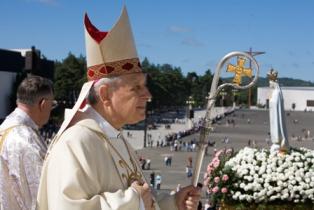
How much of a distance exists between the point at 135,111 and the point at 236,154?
4.74 meters

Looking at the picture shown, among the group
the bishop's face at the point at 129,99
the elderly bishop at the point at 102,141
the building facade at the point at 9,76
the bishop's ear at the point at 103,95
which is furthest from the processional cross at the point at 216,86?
the building facade at the point at 9,76

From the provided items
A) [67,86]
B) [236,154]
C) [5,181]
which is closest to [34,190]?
[5,181]

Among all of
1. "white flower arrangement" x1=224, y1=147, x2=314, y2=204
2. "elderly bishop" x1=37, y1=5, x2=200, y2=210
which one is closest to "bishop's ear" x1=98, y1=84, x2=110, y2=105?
"elderly bishop" x1=37, y1=5, x2=200, y2=210

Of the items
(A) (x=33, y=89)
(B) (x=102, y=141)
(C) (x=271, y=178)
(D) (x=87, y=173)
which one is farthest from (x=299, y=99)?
(D) (x=87, y=173)

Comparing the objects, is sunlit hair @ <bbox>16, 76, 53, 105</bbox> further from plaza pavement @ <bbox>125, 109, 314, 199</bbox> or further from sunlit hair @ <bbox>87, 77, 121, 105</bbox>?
plaza pavement @ <bbox>125, 109, 314, 199</bbox>

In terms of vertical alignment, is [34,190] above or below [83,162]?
below

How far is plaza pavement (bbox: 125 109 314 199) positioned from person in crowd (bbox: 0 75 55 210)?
37.1ft

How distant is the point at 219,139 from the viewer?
190ft

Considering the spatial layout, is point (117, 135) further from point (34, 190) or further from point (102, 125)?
point (34, 190)

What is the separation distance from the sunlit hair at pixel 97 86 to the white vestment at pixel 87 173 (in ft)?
0.14

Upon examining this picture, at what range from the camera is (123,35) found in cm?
306

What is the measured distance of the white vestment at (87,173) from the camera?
2.65 m

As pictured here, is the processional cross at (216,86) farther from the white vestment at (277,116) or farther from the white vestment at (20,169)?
the white vestment at (277,116)

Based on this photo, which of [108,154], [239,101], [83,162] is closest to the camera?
[83,162]
